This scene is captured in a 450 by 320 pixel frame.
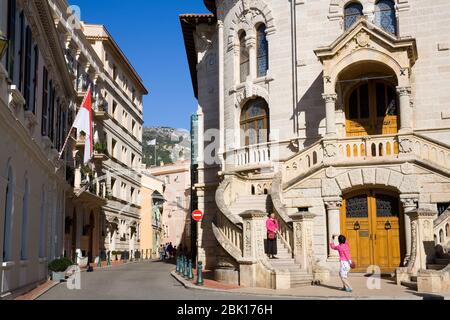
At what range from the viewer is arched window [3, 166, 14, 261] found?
15758mm

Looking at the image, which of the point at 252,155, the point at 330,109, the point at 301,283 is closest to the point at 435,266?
the point at 301,283

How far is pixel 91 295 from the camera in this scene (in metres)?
17.8

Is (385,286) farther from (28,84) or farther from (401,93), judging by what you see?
(28,84)

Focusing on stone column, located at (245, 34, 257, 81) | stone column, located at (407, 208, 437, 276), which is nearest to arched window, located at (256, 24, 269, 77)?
stone column, located at (245, 34, 257, 81)

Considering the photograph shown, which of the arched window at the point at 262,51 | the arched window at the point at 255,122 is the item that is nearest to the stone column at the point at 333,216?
the arched window at the point at 255,122

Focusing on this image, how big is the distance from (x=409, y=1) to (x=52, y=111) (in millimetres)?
16656

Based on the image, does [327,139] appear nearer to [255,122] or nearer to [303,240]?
[303,240]

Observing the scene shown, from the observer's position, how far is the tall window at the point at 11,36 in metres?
15.3

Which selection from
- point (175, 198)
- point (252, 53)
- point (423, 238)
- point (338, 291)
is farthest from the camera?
point (175, 198)

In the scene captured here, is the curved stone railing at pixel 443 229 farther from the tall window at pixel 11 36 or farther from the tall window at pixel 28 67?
the tall window at pixel 11 36

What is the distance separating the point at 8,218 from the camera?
52.4 ft

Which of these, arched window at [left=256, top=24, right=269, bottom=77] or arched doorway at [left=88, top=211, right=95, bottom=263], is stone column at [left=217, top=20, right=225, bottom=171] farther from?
arched doorway at [left=88, top=211, right=95, bottom=263]

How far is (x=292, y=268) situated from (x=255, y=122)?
1160 centimetres

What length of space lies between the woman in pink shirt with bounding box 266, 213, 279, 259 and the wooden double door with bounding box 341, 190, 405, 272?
3.64 meters
